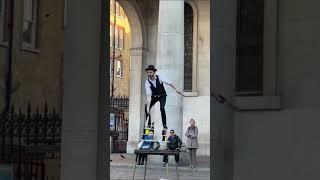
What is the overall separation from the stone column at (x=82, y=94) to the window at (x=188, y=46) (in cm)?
2222

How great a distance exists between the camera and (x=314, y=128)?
13.4 feet

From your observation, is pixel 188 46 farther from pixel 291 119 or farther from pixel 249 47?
pixel 291 119

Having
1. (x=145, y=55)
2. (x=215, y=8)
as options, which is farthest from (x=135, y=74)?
(x=215, y=8)

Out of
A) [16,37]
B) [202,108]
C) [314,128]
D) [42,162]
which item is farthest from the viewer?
[202,108]

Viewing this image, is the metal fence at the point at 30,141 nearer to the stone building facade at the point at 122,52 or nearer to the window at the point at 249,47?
the window at the point at 249,47

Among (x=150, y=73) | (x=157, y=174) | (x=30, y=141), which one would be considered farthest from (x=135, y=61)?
(x=30, y=141)

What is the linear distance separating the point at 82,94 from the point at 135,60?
22891 millimetres

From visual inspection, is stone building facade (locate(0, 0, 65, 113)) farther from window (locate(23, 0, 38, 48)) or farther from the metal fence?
the metal fence

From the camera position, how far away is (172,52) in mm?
20109

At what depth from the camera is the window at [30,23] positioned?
6.38 m

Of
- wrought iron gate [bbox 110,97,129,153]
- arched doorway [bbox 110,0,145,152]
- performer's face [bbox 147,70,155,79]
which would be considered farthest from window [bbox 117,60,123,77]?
performer's face [bbox 147,70,155,79]

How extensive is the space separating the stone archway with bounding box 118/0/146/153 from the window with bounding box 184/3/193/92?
7.41 feet

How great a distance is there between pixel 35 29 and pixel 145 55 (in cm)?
2117

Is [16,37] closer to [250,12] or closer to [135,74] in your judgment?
[250,12]
